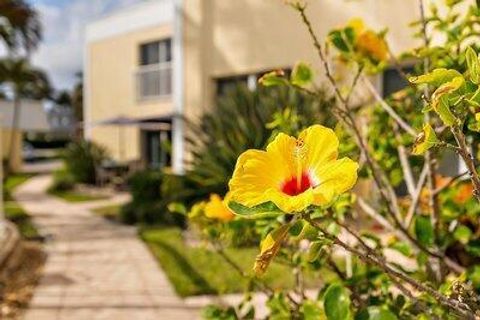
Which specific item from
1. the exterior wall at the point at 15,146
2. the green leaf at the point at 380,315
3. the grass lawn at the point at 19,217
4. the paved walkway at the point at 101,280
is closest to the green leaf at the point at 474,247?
the green leaf at the point at 380,315

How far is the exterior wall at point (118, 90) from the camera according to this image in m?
20.1

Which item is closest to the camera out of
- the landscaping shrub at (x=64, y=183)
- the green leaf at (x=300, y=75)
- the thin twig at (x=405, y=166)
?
the green leaf at (x=300, y=75)

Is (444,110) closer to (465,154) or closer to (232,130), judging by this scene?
(465,154)

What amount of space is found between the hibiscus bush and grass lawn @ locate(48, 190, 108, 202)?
15.1 m

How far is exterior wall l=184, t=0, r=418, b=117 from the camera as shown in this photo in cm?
1006

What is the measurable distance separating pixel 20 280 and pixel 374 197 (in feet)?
17.3

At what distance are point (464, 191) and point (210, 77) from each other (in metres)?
Result: 11.6

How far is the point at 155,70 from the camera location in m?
19.5

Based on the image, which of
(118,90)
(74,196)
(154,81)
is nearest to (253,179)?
(74,196)

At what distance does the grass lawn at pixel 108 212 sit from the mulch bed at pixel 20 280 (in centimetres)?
382

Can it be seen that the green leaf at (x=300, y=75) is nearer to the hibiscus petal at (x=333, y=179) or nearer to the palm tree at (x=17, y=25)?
the hibiscus petal at (x=333, y=179)

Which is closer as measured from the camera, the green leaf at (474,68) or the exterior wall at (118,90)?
the green leaf at (474,68)

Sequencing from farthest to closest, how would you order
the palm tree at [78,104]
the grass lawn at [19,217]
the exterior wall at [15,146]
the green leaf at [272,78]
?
the palm tree at [78,104] → the exterior wall at [15,146] → the grass lawn at [19,217] → the green leaf at [272,78]

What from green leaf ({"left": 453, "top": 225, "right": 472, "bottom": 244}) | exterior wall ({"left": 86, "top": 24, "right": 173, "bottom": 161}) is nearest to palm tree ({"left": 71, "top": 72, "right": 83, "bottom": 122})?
exterior wall ({"left": 86, "top": 24, "right": 173, "bottom": 161})
